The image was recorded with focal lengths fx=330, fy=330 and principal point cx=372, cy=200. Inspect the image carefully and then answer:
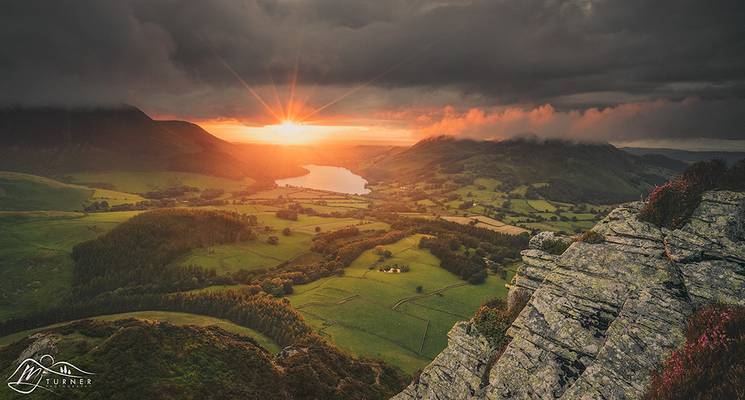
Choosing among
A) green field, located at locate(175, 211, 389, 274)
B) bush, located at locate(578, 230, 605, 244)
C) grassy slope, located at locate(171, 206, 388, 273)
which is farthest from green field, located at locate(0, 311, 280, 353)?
bush, located at locate(578, 230, 605, 244)

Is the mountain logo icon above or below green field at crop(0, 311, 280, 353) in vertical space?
above

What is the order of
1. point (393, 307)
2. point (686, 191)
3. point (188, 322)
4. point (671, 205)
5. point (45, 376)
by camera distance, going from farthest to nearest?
1. point (393, 307)
2. point (188, 322)
3. point (45, 376)
4. point (671, 205)
5. point (686, 191)

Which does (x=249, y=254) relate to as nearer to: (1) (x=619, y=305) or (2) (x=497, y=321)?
(2) (x=497, y=321)

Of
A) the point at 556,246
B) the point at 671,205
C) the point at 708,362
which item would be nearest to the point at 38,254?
the point at 556,246

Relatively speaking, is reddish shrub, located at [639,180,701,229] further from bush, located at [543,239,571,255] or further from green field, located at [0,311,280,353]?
green field, located at [0,311,280,353]

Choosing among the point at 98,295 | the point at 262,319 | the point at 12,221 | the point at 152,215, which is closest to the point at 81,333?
the point at 262,319

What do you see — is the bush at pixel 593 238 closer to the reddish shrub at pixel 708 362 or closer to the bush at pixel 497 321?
the bush at pixel 497 321
